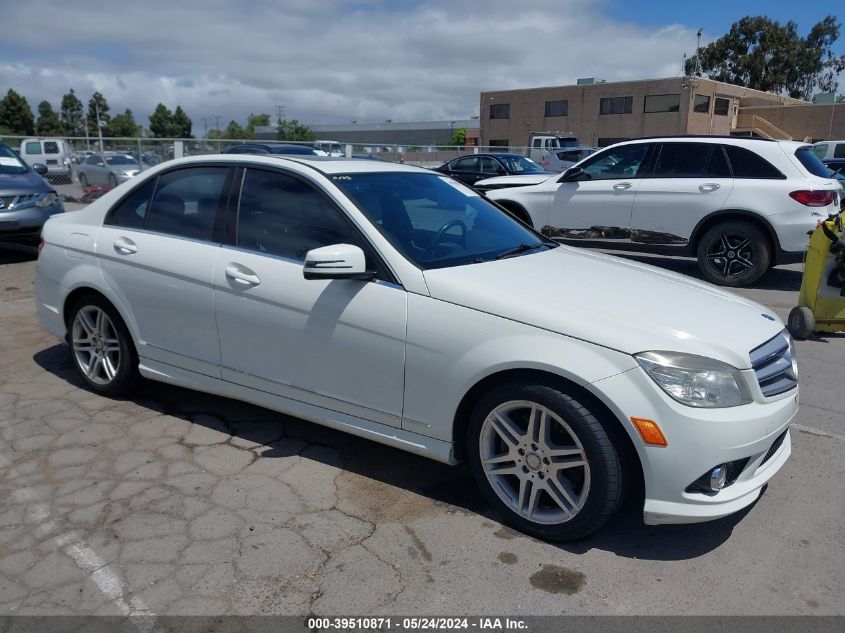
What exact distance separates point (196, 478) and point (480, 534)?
5.16 feet

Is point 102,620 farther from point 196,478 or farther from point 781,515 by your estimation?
point 781,515

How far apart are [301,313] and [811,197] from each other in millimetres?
6852

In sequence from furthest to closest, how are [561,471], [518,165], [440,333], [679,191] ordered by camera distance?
[518,165], [679,191], [440,333], [561,471]

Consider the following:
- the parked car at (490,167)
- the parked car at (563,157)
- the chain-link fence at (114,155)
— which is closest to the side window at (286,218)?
the chain-link fence at (114,155)

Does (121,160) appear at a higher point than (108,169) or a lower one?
higher

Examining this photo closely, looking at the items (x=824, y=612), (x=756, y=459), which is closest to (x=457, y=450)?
(x=756, y=459)

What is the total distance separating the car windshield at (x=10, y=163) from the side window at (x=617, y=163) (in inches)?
333

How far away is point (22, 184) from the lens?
10.2 m

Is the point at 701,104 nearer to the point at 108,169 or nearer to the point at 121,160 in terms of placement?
the point at 121,160

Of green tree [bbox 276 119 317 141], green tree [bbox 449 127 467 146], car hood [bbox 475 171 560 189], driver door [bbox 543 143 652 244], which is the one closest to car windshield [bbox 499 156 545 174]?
car hood [bbox 475 171 560 189]

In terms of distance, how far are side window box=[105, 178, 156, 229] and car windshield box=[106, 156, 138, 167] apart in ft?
53.1

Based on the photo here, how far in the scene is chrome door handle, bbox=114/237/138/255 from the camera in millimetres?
4504

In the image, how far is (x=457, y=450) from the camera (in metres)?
3.45

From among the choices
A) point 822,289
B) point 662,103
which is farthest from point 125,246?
point 662,103
